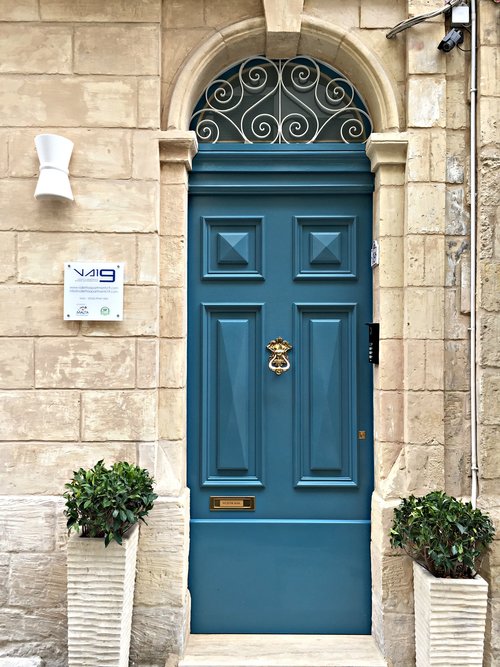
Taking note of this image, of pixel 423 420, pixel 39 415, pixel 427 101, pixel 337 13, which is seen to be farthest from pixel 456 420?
pixel 337 13

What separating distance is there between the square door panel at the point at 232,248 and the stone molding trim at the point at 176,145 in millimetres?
417

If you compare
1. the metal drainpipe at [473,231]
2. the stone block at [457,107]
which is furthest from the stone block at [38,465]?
the stone block at [457,107]

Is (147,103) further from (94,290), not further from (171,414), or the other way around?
(171,414)

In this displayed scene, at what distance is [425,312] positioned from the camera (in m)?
3.78

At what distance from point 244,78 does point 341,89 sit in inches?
24.9

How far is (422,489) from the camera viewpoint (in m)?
3.76

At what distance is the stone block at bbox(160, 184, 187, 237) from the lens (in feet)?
12.7

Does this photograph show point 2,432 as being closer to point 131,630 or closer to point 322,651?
point 131,630

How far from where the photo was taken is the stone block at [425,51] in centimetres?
381

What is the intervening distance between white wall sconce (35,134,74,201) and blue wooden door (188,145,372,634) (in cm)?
82

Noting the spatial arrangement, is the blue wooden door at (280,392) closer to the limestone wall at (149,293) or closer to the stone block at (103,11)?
the limestone wall at (149,293)

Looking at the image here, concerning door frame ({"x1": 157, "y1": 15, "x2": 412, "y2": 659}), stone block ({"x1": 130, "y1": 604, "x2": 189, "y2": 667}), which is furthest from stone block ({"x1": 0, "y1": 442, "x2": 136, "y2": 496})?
stone block ({"x1": 130, "y1": 604, "x2": 189, "y2": 667})

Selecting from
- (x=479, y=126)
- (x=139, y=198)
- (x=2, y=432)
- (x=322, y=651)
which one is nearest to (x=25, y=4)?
(x=139, y=198)

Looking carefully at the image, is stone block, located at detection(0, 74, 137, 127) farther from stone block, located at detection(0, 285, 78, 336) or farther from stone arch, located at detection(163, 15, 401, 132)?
stone block, located at detection(0, 285, 78, 336)
